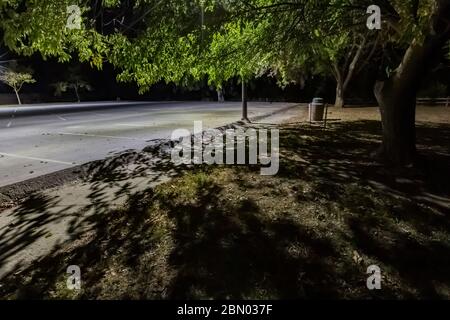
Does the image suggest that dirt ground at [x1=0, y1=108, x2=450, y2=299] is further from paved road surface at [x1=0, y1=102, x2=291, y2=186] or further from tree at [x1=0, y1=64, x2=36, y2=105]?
tree at [x1=0, y1=64, x2=36, y2=105]

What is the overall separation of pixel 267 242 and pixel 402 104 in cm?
508

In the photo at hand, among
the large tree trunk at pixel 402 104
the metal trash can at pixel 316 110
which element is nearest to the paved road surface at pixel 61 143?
the metal trash can at pixel 316 110

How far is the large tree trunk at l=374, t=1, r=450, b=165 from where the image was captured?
6.84m

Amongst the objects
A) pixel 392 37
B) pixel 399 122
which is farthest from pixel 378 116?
pixel 399 122

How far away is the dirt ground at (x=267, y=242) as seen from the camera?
11.1 feet

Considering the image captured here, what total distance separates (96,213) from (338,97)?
2472 cm

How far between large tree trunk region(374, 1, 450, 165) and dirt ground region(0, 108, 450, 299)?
0.57 m

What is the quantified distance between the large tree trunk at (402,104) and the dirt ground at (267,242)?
0.57m

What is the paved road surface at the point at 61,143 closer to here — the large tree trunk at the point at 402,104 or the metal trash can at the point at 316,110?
the metal trash can at the point at 316,110

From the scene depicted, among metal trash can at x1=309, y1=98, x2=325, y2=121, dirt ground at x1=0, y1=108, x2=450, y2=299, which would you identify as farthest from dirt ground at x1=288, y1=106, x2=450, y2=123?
dirt ground at x1=0, y1=108, x2=450, y2=299

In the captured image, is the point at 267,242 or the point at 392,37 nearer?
the point at 267,242

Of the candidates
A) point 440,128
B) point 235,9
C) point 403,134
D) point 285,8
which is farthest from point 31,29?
point 440,128

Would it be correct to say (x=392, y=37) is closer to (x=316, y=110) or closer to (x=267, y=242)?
(x=267, y=242)

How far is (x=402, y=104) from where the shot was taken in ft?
23.8
